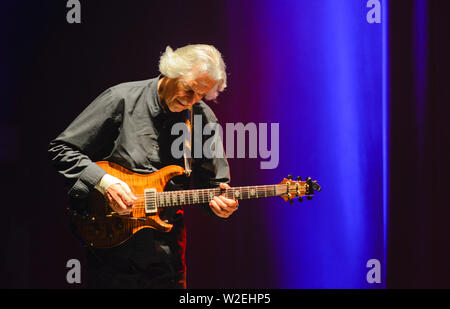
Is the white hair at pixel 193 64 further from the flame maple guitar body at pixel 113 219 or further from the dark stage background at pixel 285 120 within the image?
the dark stage background at pixel 285 120

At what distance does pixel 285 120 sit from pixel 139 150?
1.00 m

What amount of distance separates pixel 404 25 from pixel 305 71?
2.05ft

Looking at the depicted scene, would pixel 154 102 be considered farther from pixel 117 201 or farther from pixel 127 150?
pixel 117 201

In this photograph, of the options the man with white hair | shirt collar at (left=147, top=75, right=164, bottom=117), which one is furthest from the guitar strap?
shirt collar at (left=147, top=75, right=164, bottom=117)

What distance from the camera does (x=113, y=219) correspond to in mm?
1607

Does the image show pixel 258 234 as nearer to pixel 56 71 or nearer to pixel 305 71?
pixel 305 71

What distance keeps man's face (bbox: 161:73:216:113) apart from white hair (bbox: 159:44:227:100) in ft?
0.07

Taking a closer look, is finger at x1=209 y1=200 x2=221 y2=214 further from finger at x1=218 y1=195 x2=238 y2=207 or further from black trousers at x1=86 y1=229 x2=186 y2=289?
black trousers at x1=86 y1=229 x2=186 y2=289

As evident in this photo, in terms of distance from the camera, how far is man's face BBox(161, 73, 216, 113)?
1.68m

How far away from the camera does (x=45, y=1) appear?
2232mm

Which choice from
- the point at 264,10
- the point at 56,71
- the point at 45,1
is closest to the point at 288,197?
the point at 264,10

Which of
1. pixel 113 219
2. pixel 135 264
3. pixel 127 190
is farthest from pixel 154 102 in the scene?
pixel 135 264

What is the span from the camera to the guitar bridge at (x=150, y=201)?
1642mm

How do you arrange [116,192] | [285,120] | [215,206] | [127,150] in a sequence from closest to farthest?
[116,192] → [127,150] → [215,206] → [285,120]
